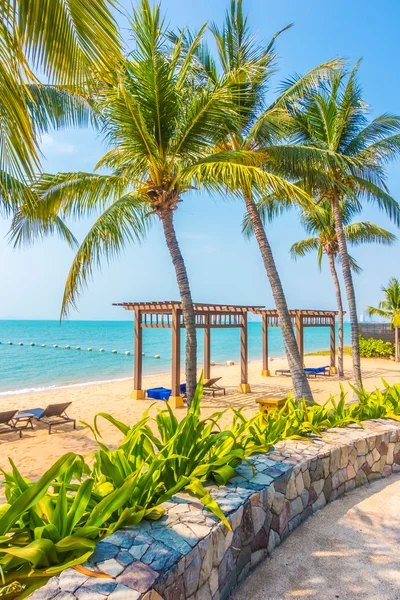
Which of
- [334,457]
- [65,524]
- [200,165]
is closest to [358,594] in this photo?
[334,457]

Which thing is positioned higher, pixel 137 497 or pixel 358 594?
pixel 137 497

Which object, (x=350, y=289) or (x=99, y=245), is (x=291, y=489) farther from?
(x=350, y=289)

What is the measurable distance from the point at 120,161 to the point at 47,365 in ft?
94.1

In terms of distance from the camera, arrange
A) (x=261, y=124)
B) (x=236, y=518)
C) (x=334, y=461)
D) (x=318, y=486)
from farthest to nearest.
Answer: (x=261, y=124), (x=334, y=461), (x=318, y=486), (x=236, y=518)

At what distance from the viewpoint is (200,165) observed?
6676mm

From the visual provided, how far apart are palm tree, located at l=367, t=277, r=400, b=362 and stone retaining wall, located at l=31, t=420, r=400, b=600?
2221cm

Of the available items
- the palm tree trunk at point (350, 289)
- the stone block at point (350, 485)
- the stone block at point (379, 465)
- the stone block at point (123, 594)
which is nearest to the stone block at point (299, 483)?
the stone block at point (350, 485)

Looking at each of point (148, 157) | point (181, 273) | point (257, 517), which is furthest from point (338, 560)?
point (148, 157)

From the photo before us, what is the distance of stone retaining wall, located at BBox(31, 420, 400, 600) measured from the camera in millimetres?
1744

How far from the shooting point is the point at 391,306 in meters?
25.1

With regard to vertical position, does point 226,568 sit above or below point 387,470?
above

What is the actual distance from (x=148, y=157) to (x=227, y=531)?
6.26 metres

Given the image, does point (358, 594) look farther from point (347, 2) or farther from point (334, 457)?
point (347, 2)

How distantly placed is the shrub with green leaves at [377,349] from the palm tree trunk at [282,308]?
20317 millimetres
